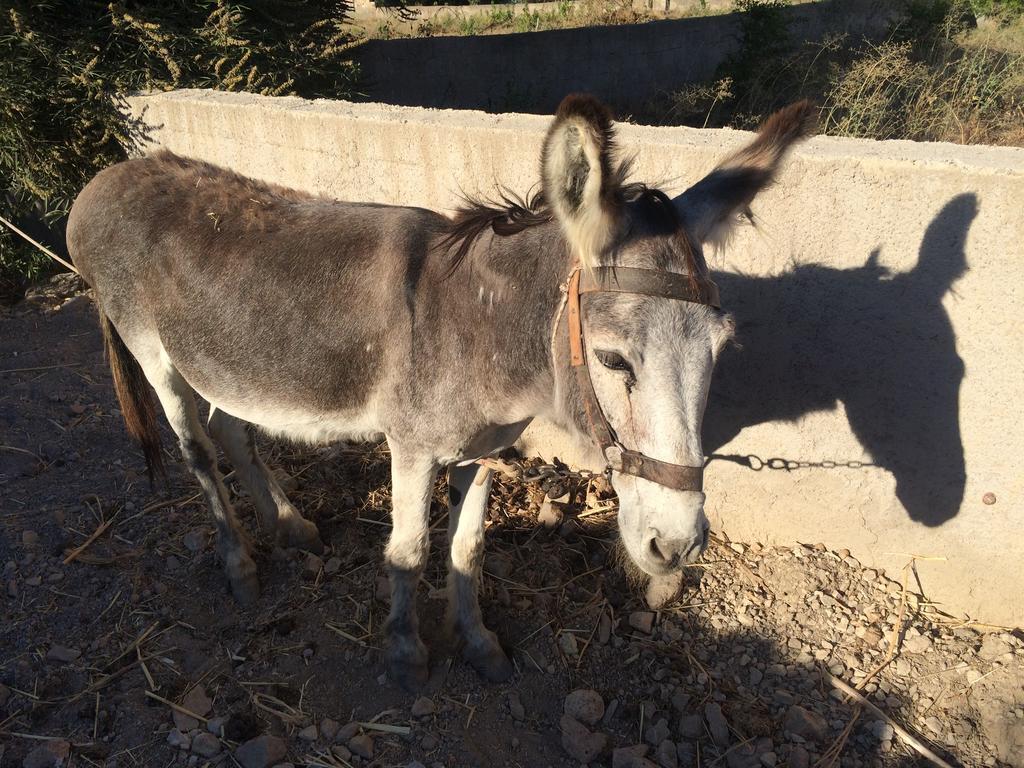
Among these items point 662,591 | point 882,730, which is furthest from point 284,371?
point 882,730

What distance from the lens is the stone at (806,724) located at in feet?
8.49

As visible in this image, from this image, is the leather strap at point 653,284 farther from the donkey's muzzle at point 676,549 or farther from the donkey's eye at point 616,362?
the donkey's muzzle at point 676,549

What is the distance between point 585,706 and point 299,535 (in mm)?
1611

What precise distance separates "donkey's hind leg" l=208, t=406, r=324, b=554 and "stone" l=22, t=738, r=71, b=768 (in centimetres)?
121

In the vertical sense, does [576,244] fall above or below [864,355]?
above

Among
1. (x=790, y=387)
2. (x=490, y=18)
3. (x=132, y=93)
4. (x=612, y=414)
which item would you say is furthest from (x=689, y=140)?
(x=490, y=18)

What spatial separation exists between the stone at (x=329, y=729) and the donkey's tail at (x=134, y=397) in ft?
5.34

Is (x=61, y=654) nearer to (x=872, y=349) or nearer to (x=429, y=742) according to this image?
(x=429, y=742)

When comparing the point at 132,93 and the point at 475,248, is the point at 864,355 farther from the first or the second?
the point at 132,93

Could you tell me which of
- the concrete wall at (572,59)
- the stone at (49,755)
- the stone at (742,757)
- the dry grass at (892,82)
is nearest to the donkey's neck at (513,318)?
the stone at (742,757)

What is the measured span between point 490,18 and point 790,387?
1562 centimetres

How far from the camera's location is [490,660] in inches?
113

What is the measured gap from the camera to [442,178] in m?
3.64

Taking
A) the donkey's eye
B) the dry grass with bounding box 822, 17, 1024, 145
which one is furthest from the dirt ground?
the dry grass with bounding box 822, 17, 1024, 145
